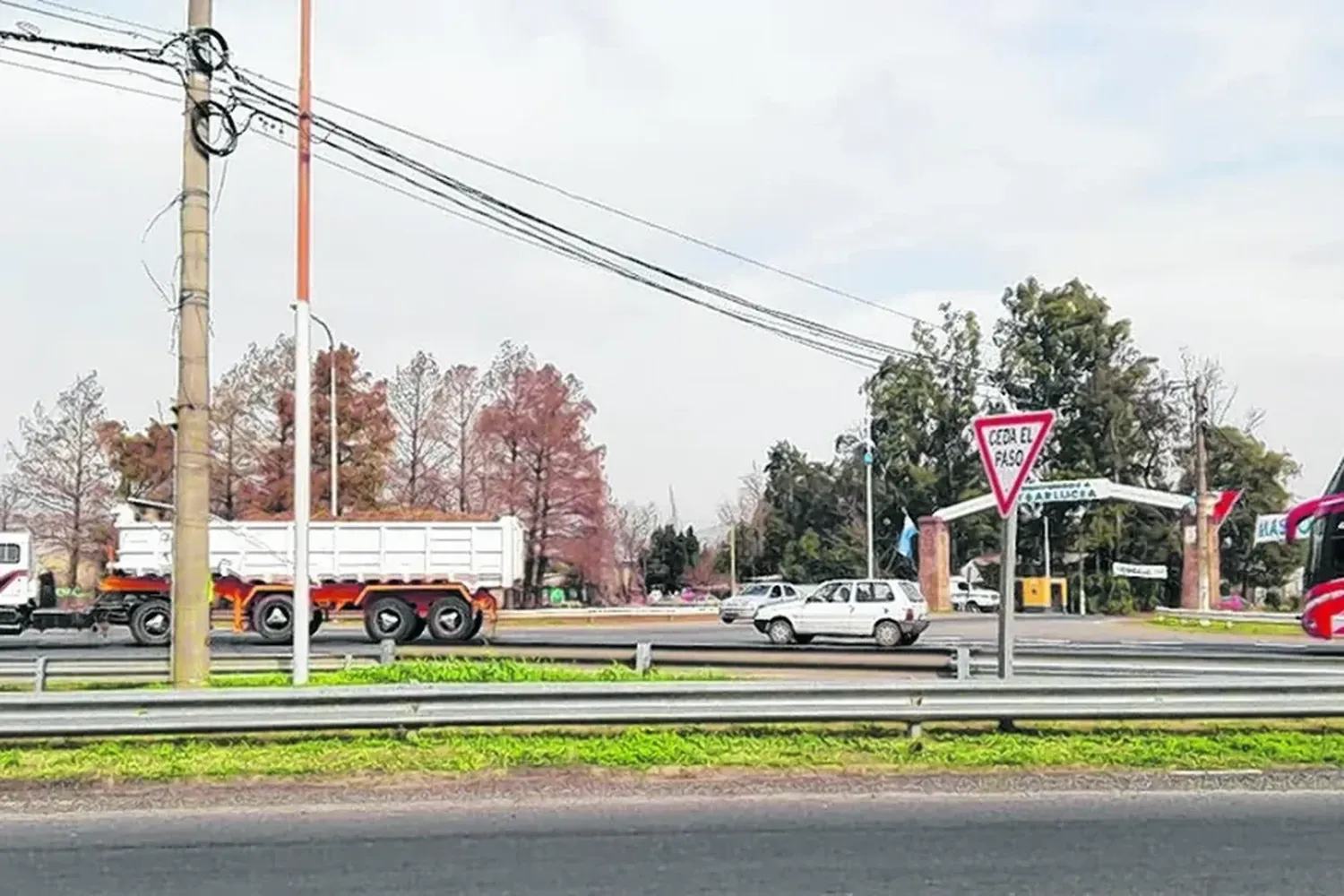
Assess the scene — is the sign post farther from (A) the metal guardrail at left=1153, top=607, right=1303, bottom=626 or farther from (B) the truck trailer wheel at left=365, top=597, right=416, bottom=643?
(A) the metal guardrail at left=1153, top=607, right=1303, bottom=626

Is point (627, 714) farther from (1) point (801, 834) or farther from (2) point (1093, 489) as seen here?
(2) point (1093, 489)

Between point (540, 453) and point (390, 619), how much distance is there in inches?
1185

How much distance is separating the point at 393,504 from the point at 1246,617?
1327 inches

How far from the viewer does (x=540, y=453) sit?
197ft

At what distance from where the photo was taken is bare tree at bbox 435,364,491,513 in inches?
2400

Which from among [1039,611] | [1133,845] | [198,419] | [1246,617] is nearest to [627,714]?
[1133,845]

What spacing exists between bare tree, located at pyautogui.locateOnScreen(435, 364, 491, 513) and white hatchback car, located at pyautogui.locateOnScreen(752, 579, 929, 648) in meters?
32.7

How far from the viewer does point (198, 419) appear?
13961 millimetres

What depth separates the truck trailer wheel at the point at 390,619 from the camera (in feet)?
98.9

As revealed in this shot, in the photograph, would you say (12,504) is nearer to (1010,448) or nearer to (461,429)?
(461,429)

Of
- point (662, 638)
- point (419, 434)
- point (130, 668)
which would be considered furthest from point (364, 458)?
point (130, 668)

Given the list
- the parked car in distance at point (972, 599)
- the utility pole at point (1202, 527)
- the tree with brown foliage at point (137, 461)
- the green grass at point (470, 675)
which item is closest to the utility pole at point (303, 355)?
the green grass at point (470, 675)

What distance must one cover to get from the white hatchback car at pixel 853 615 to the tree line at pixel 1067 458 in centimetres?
4023

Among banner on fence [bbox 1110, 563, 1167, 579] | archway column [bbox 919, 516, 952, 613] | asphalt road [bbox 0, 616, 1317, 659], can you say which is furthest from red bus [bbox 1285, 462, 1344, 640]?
banner on fence [bbox 1110, 563, 1167, 579]
